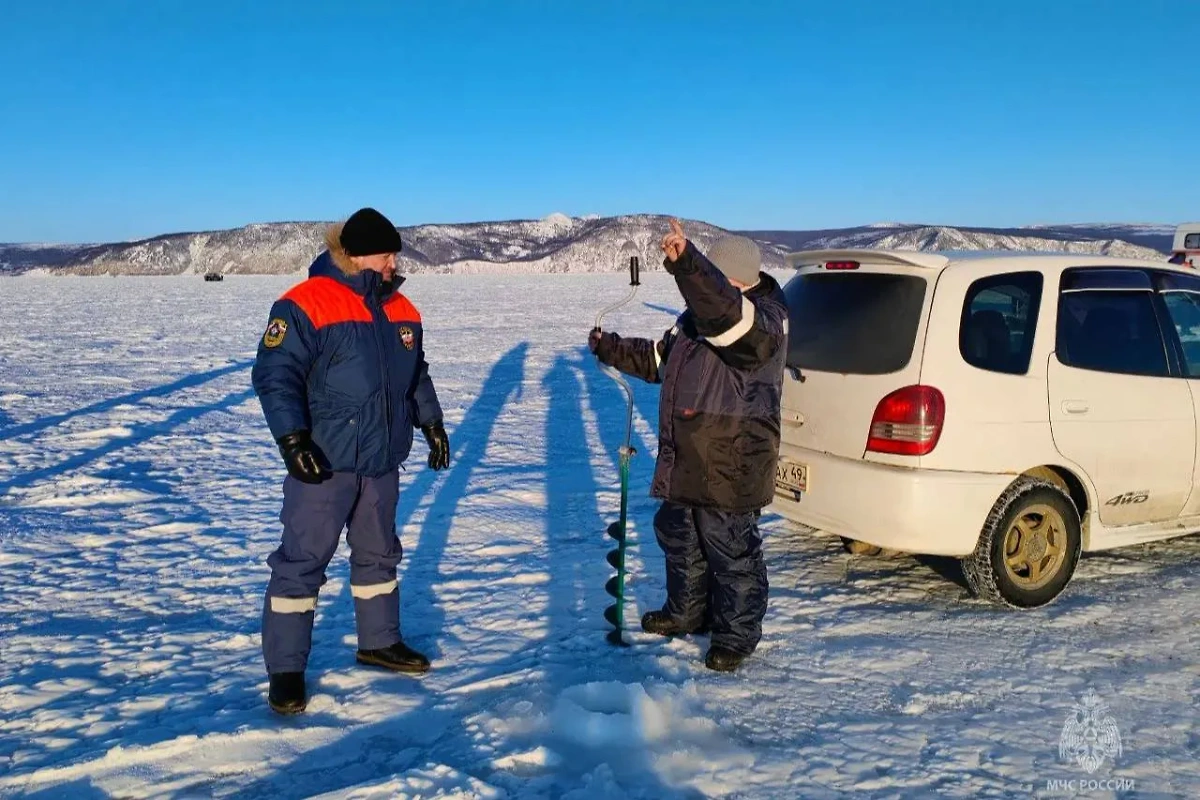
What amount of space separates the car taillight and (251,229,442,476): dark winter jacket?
7.62ft

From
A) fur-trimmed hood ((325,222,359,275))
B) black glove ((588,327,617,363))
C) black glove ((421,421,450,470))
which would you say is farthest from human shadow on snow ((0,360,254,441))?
black glove ((588,327,617,363))

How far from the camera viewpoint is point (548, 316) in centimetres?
2775

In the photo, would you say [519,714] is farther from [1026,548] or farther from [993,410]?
[1026,548]

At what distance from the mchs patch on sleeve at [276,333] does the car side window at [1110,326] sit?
12.3ft

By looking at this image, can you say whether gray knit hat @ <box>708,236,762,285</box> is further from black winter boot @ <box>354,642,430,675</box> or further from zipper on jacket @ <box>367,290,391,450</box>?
black winter boot @ <box>354,642,430,675</box>

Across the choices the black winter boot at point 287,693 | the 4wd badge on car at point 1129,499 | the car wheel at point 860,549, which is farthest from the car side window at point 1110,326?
the black winter boot at point 287,693

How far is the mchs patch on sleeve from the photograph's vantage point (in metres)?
3.20

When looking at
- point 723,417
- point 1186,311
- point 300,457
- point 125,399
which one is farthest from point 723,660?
point 125,399

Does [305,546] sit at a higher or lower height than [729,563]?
higher

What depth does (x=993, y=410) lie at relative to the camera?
4125 mm

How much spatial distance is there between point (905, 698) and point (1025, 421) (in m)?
1.63

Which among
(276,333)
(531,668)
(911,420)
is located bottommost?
(531,668)

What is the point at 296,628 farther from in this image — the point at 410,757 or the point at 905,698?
the point at 905,698

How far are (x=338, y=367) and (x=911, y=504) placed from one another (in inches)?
106
